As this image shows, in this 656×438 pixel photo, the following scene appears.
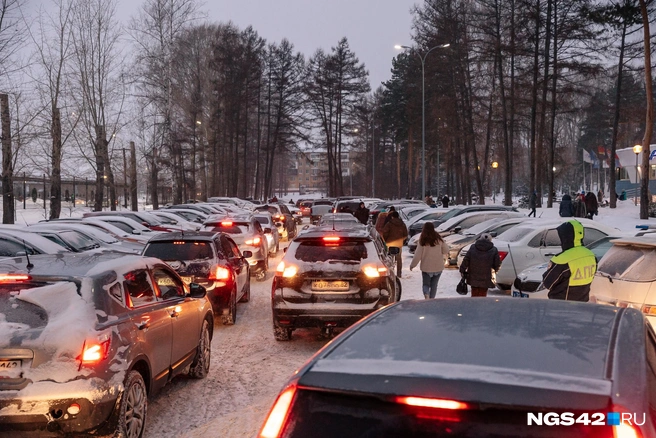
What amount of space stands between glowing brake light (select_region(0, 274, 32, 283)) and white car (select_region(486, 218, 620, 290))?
434 inches

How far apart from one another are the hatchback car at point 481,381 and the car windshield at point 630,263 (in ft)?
14.5

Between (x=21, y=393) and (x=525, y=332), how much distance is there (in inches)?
144

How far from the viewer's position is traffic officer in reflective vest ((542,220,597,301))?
24.2ft

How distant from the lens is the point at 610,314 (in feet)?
10.4

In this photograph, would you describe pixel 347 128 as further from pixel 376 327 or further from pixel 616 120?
pixel 376 327

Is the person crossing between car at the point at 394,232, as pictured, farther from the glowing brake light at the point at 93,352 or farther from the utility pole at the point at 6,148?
the utility pole at the point at 6,148

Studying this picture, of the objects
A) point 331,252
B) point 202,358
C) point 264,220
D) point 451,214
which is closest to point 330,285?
point 331,252

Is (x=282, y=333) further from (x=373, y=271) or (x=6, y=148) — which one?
(x=6, y=148)

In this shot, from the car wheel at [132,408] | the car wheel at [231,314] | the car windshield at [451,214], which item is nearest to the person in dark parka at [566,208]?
the car windshield at [451,214]

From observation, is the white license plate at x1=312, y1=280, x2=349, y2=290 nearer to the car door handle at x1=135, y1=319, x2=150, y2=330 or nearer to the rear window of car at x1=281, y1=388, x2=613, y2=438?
the car door handle at x1=135, y1=319, x2=150, y2=330

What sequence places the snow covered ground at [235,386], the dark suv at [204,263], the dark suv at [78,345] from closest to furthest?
the dark suv at [78,345]
the snow covered ground at [235,386]
the dark suv at [204,263]

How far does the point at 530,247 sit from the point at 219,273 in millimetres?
7274

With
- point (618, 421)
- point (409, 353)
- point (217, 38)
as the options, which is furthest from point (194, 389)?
point (217, 38)

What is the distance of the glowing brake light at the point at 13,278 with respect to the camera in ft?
17.0
